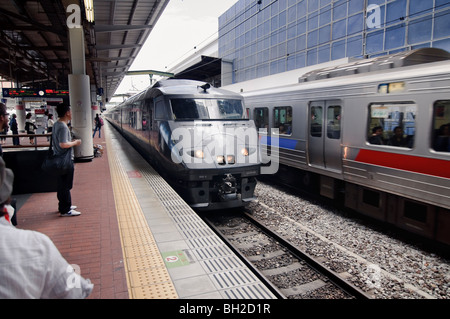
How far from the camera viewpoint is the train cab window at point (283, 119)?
9609 millimetres

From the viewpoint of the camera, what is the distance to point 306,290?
4.45 metres

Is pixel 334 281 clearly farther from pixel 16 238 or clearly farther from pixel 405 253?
pixel 16 238

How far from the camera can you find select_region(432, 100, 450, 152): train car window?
528cm

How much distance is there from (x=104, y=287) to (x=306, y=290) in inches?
103

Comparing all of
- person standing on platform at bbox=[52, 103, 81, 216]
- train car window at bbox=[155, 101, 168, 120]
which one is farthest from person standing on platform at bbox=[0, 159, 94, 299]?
train car window at bbox=[155, 101, 168, 120]

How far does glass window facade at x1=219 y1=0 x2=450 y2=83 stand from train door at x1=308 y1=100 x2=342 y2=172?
8639 mm

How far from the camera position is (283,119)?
32.7 feet

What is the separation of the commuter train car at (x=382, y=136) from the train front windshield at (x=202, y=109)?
2.20 m

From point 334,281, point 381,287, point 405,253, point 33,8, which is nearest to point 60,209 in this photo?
point 334,281

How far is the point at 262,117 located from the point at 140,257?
8146 mm

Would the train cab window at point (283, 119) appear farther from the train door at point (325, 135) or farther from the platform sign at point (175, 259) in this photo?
the platform sign at point (175, 259)

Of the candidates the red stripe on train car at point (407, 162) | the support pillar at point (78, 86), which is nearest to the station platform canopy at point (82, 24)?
the support pillar at point (78, 86)
